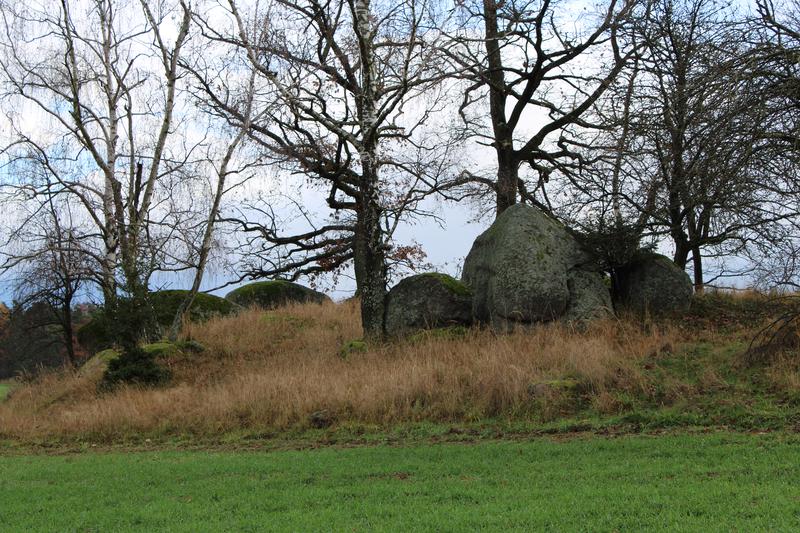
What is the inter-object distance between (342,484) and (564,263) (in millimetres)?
10321

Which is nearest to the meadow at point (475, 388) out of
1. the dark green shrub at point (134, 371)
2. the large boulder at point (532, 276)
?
the dark green shrub at point (134, 371)

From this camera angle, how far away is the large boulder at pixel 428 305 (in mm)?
17672

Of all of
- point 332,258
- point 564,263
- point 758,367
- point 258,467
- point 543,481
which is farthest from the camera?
point 332,258

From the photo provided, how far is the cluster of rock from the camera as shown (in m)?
16.5

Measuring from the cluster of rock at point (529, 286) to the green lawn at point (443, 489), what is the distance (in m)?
6.51

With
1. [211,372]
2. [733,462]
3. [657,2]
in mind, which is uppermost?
[657,2]

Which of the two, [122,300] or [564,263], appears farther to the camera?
[122,300]

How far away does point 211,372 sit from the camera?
1816 cm

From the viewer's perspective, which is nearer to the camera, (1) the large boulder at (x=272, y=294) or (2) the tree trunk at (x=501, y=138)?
(2) the tree trunk at (x=501, y=138)

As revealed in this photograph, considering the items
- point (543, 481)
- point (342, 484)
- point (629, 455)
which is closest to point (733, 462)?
point (629, 455)

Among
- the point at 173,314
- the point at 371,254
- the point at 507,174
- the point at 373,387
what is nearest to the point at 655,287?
the point at 507,174

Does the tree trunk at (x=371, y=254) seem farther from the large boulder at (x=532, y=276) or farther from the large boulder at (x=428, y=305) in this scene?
the large boulder at (x=532, y=276)

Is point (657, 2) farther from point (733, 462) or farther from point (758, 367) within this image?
point (733, 462)

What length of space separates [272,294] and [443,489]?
2037cm
